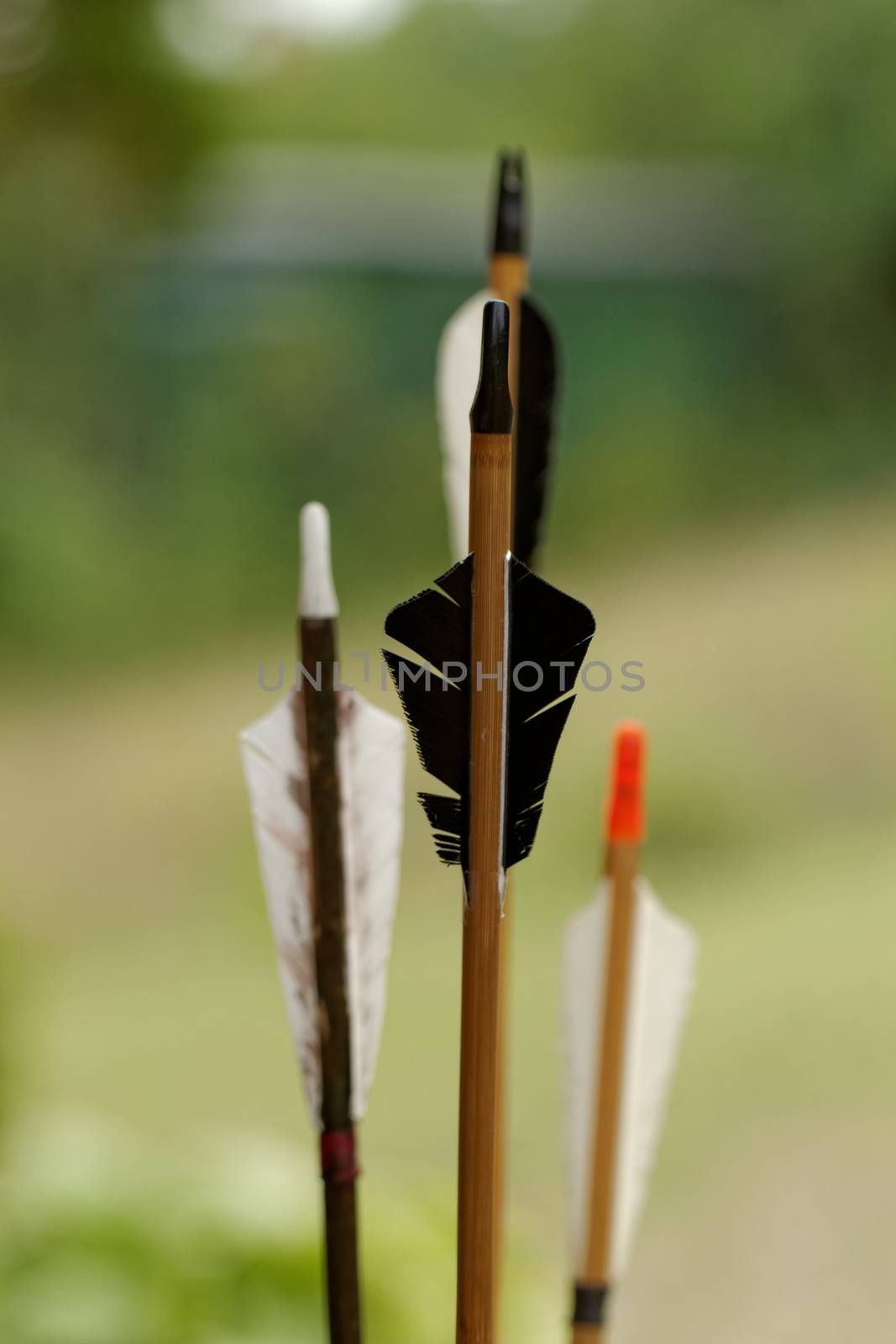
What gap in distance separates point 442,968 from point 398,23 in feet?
8.83

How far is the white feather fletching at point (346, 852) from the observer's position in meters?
0.43

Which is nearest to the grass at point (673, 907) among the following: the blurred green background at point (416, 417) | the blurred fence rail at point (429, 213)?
the blurred green background at point (416, 417)

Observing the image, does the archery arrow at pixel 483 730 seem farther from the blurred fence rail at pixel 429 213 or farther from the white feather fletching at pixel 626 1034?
the blurred fence rail at pixel 429 213

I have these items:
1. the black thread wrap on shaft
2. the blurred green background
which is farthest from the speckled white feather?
the blurred green background

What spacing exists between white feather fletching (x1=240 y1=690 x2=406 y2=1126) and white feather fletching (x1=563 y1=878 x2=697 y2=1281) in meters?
0.12

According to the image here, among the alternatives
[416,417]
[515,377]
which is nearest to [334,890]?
[515,377]

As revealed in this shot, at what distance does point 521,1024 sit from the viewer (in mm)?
2066

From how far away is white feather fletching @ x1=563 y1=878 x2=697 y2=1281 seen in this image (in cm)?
53

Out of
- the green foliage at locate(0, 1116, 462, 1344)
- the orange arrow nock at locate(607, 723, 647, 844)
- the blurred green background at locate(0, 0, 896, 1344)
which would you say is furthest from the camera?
the blurred green background at locate(0, 0, 896, 1344)

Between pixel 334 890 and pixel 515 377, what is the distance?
0.24 m

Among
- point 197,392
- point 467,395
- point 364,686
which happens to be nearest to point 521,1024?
point 364,686

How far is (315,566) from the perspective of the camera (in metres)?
0.40

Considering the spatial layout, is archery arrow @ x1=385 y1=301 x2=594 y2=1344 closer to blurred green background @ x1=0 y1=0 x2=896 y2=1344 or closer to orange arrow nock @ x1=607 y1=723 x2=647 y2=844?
orange arrow nock @ x1=607 y1=723 x2=647 y2=844

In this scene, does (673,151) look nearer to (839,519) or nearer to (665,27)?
(665,27)
